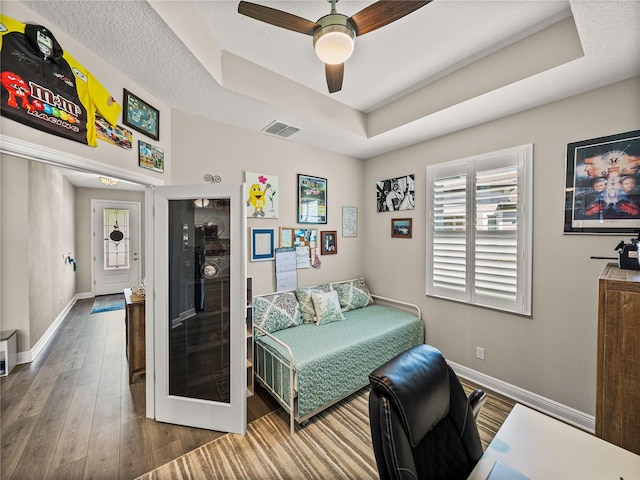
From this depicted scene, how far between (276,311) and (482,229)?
7.69 feet

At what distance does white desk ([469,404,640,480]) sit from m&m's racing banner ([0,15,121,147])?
2.49 m

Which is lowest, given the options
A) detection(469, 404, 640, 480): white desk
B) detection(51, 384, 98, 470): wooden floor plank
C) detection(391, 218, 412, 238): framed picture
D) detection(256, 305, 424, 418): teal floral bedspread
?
detection(51, 384, 98, 470): wooden floor plank

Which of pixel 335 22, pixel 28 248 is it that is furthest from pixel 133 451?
pixel 335 22

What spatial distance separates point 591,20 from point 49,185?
5915mm

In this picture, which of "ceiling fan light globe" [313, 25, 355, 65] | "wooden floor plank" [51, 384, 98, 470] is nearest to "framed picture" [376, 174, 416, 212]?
"ceiling fan light globe" [313, 25, 355, 65]

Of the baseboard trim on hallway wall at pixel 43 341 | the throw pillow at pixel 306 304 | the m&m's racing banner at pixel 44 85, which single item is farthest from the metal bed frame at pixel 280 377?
the baseboard trim on hallway wall at pixel 43 341

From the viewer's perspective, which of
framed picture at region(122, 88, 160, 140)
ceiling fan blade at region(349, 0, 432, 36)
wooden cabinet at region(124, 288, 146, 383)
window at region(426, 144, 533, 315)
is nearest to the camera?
ceiling fan blade at region(349, 0, 432, 36)

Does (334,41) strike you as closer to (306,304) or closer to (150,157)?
(150,157)

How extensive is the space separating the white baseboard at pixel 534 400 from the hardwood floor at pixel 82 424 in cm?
211

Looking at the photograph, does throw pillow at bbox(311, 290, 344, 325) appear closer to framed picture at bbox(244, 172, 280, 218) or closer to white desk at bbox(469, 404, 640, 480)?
framed picture at bbox(244, 172, 280, 218)

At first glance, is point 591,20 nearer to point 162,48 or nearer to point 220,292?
point 162,48

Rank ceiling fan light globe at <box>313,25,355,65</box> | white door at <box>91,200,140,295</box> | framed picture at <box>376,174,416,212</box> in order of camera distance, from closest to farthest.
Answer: ceiling fan light globe at <box>313,25,355,65</box>
framed picture at <box>376,174,416,212</box>
white door at <box>91,200,140,295</box>

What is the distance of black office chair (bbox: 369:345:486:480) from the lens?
0.85m

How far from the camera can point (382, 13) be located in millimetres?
1414
